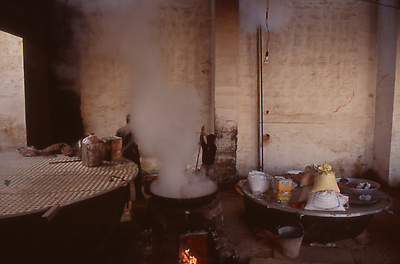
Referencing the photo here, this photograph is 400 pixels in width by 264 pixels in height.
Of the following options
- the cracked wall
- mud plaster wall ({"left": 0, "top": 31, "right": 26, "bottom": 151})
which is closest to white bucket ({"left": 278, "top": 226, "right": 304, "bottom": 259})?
the cracked wall

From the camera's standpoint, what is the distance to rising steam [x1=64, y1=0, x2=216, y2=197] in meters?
6.09

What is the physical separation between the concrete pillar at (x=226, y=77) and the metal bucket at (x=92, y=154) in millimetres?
3156

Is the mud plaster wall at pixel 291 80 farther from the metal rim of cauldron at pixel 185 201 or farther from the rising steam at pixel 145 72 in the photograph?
the metal rim of cauldron at pixel 185 201

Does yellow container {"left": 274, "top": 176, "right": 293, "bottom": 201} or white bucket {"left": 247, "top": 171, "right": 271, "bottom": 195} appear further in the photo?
white bucket {"left": 247, "top": 171, "right": 271, "bottom": 195}

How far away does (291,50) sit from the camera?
6.15m

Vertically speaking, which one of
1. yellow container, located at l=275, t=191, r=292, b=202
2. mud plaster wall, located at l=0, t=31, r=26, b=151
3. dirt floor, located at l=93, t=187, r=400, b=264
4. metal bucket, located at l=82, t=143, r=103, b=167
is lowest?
dirt floor, located at l=93, t=187, r=400, b=264

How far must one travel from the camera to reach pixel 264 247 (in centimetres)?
346

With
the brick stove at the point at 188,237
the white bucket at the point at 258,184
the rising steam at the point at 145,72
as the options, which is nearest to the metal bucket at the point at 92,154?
the brick stove at the point at 188,237

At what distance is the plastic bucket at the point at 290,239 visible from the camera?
3160 millimetres

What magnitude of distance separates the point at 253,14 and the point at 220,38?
125 centimetres

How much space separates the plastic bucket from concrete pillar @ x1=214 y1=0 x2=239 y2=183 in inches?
104

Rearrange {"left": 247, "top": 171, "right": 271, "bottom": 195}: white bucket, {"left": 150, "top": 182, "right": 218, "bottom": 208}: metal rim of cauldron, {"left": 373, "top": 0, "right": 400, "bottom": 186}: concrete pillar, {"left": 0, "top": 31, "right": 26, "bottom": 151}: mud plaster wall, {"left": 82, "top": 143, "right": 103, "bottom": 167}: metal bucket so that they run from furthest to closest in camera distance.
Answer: {"left": 0, "top": 31, "right": 26, "bottom": 151}: mud plaster wall < {"left": 373, "top": 0, "right": 400, "bottom": 186}: concrete pillar < {"left": 247, "top": 171, "right": 271, "bottom": 195}: white bucket < {"left": 150, "top": 182, "right": 218, "bottom": 208}: metal rim of cauldron < {"left": 82, "top": 143, "right": 103, "bottom": 167}: metal bucket

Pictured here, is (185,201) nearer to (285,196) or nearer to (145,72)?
(285,196)

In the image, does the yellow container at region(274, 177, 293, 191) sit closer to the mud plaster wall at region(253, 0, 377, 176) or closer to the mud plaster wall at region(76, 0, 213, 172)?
the mud plaster wall at region(253, 0, 377, 176)
